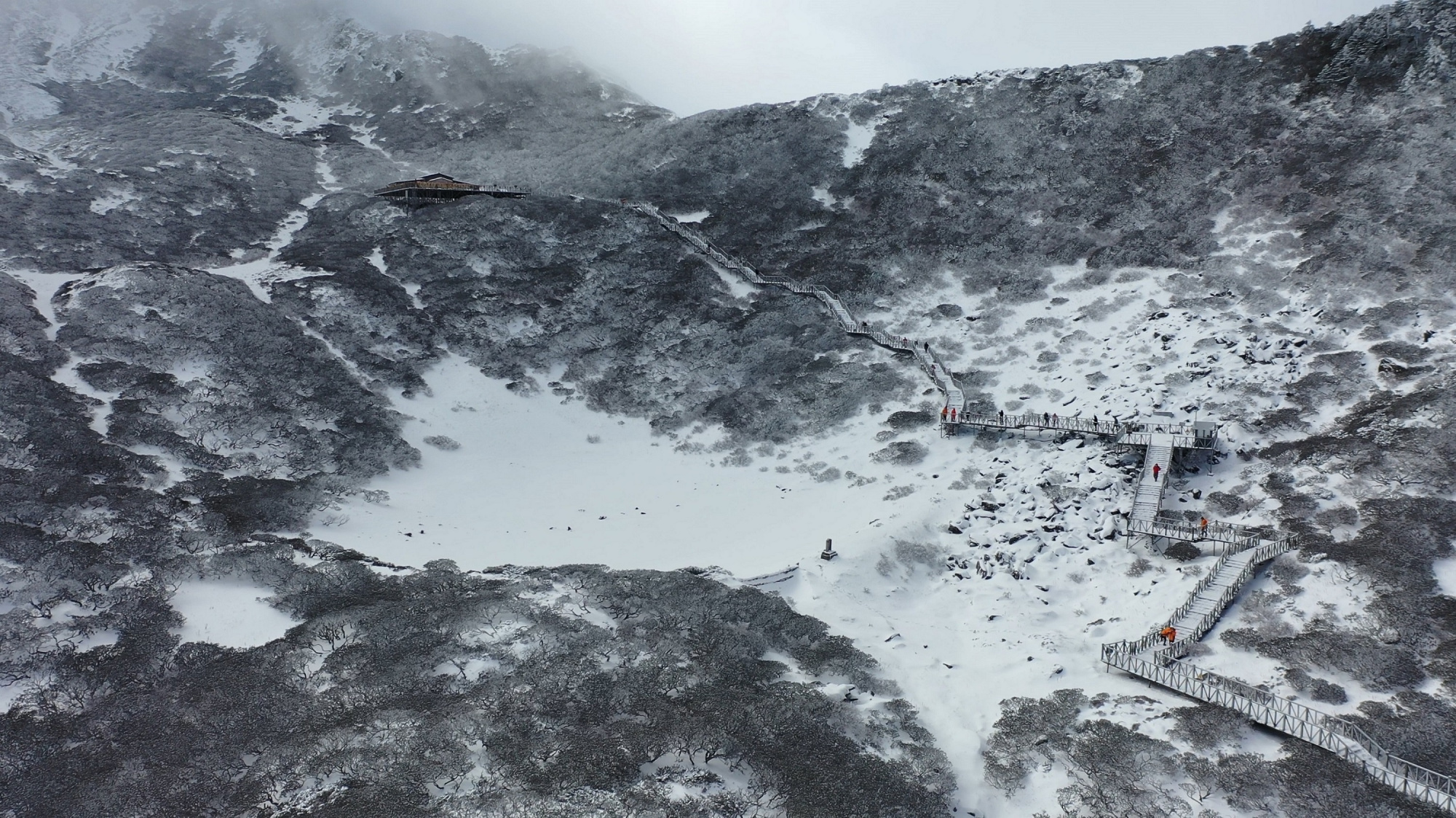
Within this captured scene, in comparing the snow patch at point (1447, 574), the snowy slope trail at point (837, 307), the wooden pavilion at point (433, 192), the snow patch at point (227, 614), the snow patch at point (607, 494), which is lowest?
the snow patch at point (227, 614)

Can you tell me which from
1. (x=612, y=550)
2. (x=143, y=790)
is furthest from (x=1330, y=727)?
(x=143, y=790)

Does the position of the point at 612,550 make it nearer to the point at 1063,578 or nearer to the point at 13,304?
the point at 1063,578

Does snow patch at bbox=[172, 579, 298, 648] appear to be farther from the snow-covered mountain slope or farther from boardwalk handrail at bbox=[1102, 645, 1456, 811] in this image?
boardwalk handrail at bbox=[1102, 645, 1456, 811]

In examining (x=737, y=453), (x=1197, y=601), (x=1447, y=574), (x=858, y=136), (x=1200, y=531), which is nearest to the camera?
(x=1447, y=574)

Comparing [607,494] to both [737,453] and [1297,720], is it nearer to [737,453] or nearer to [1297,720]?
[737,453]

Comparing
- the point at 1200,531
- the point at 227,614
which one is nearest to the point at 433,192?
the point at 227,614

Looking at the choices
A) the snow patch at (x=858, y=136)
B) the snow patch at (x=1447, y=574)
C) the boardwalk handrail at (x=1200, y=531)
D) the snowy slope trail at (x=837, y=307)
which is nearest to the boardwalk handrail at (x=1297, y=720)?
the boardwalk handrail at (x=1200, y=531)

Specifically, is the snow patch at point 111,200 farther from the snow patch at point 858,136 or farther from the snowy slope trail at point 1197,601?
the snowy slope trail at point 1197,601
